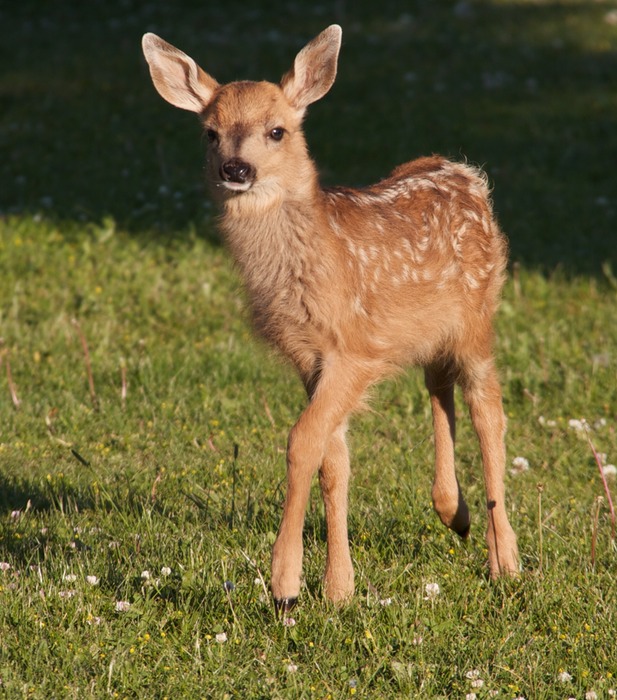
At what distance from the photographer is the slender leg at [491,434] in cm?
483

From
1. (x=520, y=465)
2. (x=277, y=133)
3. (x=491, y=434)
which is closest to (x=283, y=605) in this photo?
(x=491, y=434)

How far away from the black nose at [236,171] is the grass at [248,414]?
4.11 ft

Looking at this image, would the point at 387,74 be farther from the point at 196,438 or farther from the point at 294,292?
the point at 294,292

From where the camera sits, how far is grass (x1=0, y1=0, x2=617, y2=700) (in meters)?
4.04

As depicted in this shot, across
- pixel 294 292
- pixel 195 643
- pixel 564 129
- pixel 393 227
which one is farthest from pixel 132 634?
pixel 564 129

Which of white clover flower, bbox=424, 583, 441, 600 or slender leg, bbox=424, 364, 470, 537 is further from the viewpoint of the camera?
slender leg, bbox=424, 364, 470, 537

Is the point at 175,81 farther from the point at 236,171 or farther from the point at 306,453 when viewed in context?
the point at 306,453

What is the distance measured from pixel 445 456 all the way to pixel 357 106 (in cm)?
716

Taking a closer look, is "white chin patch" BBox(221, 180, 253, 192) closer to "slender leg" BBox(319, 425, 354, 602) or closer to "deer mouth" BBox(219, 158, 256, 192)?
"deer mouth" BBox(219, 158, 256, 192)

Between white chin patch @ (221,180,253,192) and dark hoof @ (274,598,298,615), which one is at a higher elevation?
white chin patch @ (221,180,253,192)

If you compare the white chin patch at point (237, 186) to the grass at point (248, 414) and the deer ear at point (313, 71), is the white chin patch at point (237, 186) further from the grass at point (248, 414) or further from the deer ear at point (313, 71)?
the grass at point (248, 414)

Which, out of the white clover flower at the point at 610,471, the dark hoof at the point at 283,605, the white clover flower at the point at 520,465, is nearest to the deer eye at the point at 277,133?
the dark hoof at the point at 283,605

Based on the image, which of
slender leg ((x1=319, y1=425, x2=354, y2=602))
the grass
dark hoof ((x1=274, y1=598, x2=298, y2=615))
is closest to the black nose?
slender leg ((x1=319, y1=425, x2=354, y2=602))

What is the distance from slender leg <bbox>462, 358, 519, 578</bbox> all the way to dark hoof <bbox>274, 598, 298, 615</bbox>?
1031mm
